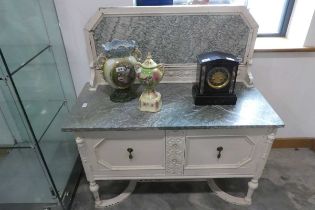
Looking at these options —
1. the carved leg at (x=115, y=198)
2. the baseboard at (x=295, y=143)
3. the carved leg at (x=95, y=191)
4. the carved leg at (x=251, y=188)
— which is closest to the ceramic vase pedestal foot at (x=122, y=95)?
the carved leg at (x=95, y=191)

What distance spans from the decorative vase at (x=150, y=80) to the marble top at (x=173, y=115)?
0.03 meters

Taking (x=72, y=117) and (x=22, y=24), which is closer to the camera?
(x=72, y=117)

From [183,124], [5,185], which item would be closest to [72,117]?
[183,124]

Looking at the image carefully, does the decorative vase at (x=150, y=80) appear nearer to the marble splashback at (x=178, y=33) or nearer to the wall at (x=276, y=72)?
the marble splashback at (x=178, y=33)

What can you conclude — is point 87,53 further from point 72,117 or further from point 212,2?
point 212,2

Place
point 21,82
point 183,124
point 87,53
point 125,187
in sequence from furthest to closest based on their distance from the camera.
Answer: point 125,187, point 87,53, point 21,82, point 183,124

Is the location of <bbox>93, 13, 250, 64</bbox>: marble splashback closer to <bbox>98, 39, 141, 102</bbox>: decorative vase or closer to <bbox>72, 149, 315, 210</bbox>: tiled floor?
<bbox>98, 39, 141, 102</bbox>: decorative vase

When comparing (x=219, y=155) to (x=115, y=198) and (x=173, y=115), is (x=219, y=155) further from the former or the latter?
(x=115, y=198)

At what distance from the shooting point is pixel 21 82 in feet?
3.53

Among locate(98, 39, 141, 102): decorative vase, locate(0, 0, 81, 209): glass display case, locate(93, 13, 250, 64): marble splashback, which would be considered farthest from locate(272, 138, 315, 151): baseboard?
locate(0, 0, 81, 209): glass display case

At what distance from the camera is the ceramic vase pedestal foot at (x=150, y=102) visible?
3.40 feet

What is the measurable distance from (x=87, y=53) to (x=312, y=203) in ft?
5.32

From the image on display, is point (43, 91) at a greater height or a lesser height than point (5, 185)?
greater

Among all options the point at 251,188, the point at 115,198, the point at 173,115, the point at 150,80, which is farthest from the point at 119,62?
the point at 251,188
